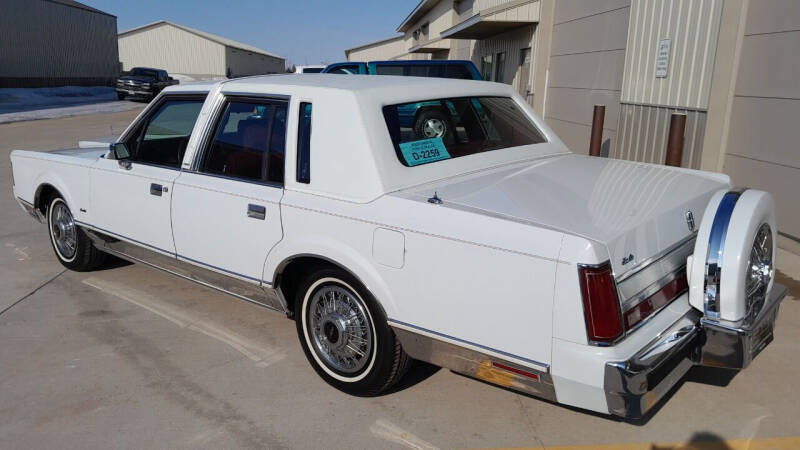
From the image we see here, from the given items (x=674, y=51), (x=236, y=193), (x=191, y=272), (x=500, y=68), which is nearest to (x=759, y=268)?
(x=236, y=193)

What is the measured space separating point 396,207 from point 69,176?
134 inches

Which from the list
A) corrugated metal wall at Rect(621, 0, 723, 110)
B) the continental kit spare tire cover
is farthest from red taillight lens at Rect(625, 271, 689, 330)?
corrugated metal wall at Rect(621, 0, 723, 110)

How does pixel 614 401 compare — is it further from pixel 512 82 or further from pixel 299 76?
pixel 512 82

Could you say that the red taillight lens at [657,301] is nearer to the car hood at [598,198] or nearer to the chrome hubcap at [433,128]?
the car hood at [598,198]

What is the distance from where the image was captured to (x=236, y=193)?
378cm

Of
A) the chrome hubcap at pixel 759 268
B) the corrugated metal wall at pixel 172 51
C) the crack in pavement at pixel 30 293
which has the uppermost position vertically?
the corrugated metal wall at pixel 172 51

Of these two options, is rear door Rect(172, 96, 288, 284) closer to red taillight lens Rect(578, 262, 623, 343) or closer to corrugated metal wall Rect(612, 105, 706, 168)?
red taillight lens Rect(578, 262, 623, 343)

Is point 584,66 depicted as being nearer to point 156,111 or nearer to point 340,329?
point 156,111

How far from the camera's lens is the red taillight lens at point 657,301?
2.67 meters

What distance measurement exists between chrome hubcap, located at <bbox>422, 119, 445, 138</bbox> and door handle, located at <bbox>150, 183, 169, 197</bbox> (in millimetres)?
1770

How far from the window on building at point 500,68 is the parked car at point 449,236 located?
12.2 m

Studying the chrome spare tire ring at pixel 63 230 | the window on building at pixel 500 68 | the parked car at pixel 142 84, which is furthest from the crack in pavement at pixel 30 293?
the parked car at pixel 142 84

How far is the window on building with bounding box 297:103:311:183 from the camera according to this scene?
136 inches

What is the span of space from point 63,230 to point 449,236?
4185 millimetres
